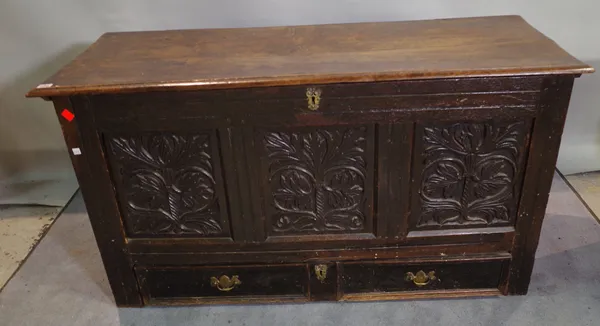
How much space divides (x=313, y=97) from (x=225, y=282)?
2.16ft

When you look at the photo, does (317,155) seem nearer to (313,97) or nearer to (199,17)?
(313,97)

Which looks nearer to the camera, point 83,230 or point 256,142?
point 256,142

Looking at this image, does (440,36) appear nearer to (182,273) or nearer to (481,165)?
(481,165)

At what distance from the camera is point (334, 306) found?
158 centimetres

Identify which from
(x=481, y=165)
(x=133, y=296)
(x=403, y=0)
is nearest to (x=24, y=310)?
(x=133, y=296)

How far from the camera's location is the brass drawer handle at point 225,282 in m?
1.55

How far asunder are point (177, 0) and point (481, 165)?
116 centimetres

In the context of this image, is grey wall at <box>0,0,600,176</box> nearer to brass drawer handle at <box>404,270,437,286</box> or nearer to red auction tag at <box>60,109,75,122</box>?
red auction tag at <box>60,109,75,122</box>

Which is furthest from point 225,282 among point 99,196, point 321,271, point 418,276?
point 418,276

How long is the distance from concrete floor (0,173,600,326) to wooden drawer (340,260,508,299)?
0.15ft

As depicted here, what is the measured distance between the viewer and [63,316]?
1.58 m

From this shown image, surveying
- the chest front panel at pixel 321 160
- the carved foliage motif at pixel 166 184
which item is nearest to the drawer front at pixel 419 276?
the chest front panel at pixel 321 160

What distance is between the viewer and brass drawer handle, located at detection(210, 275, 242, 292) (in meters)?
1.55

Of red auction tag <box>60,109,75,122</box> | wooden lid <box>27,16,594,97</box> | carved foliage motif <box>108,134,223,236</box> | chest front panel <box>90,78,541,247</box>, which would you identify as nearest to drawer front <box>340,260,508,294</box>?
chest front panel <box>90,78,541,247</box>
